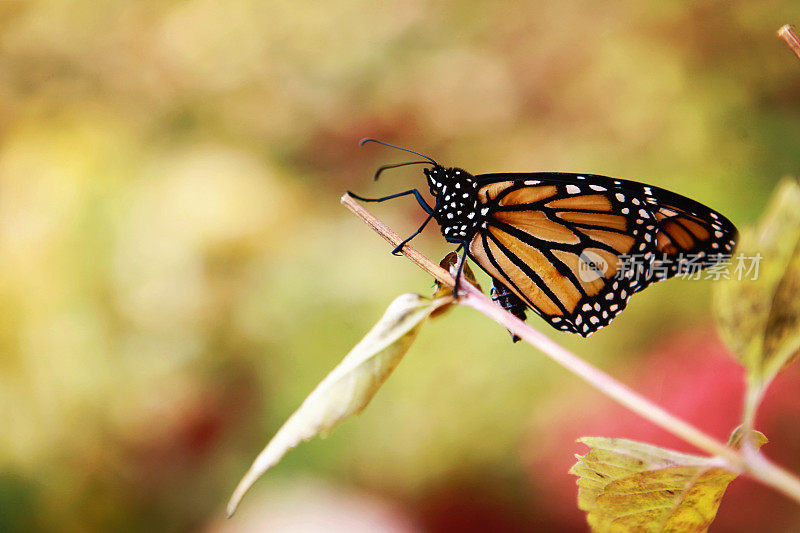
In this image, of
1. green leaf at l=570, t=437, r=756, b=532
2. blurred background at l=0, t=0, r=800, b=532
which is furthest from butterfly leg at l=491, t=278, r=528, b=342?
blurred background at l=0, t=0, r=800, b=532

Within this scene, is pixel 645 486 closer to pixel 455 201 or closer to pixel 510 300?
pixel 510 300

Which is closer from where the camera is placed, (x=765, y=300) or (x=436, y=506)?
(x=765, y=300)

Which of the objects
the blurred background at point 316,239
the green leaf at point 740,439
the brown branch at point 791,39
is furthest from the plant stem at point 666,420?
the blurred background at point 316,239

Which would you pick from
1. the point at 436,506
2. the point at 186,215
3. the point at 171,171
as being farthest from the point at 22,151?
the point at 436,506

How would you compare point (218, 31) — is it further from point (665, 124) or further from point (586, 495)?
point (586, 495)

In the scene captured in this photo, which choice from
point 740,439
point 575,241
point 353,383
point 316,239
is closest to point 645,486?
point 740,439

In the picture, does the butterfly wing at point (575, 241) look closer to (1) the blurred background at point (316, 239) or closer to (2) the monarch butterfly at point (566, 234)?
(2) the monarch butterfly at point (566, 234)
